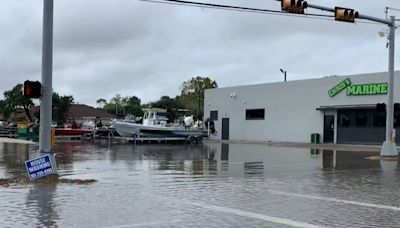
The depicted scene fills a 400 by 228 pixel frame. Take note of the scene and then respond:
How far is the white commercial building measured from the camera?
43531 mm

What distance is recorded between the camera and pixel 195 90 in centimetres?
10081

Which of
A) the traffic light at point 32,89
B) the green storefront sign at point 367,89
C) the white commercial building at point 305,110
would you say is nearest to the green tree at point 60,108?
the white commercial building at point 305,110

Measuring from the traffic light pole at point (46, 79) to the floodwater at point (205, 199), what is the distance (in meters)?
1.57

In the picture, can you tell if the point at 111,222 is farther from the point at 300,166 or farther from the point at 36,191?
the point at 300,166

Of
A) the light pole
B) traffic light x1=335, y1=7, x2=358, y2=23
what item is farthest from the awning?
traffic light x1=335, y1=7, x2=358, y2=23

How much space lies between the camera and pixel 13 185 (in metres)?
15.1

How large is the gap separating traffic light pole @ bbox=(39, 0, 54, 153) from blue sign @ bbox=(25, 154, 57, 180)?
1.44 feet

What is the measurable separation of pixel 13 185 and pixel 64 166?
251 inches

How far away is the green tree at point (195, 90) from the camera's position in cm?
9853

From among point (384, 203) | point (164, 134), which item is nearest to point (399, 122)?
point (164, 134)

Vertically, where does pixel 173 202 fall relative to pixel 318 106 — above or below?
below

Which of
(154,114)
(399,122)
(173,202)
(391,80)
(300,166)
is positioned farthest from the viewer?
(154,114)

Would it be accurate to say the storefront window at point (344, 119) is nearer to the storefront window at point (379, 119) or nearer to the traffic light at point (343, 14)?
the storefront window at point (379, 119)

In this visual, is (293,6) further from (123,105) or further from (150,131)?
(123,105)
